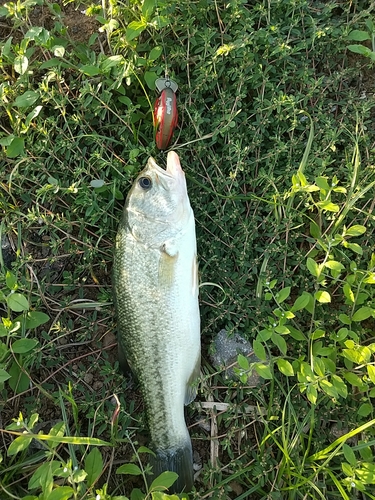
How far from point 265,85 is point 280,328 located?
160 centimetres

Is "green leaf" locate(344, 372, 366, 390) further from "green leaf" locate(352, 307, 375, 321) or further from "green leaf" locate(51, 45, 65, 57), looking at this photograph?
"green leaf" locate(51, 45, 65, 57)

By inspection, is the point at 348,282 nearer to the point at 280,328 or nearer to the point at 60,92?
the point at 280,328

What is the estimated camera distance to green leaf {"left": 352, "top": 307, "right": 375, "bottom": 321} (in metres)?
2.66

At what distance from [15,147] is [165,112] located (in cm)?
102

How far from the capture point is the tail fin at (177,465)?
8.62 ft

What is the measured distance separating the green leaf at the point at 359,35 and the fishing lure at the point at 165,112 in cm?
124

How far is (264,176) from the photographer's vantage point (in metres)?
2.91

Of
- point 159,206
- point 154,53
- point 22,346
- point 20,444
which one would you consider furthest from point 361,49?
point 20,444

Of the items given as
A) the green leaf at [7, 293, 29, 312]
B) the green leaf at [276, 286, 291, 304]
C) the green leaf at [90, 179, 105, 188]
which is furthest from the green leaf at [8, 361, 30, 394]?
the green leaf at [276, 286, 291, 304]

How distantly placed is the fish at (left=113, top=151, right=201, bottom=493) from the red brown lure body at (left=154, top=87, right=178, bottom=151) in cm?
27

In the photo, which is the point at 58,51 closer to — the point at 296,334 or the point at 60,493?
the point at 296,334

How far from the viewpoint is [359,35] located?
302 centimetres

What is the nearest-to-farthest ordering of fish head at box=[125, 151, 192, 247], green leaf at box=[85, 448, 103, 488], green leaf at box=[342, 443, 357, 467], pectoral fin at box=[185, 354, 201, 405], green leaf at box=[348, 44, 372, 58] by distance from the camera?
green leaf at box=[85, 448, 103, 488], green leaf at box=[342, 443, 357, 467], fish head at box=[125, 151, 192, 247], pectoral fin at box=[185, 354, 201, 405], green leaf at box=[348, 44, 372, 58]

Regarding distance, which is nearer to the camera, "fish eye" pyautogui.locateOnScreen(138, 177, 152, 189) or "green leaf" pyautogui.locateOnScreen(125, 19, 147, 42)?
"fish eye" pyautogui.locateOnScreen(138, 177, 152, 189)
